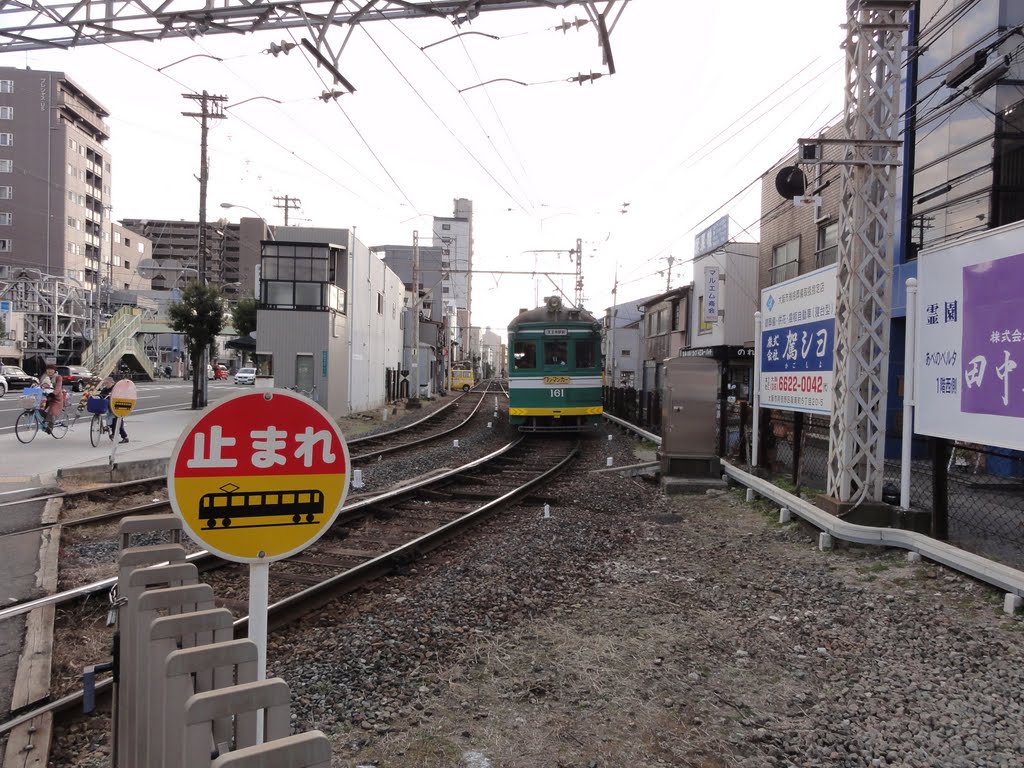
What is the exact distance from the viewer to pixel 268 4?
8219 millimetres

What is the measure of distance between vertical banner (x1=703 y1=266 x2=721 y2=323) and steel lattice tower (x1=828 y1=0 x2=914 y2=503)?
16.4 metres

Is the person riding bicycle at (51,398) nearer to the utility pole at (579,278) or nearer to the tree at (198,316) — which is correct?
the tree at (198,316)

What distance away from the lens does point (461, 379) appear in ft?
184

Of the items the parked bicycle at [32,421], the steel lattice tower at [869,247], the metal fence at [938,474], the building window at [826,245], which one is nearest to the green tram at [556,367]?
the metal fence at [938,474]

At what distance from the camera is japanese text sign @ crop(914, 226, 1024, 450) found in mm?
4844

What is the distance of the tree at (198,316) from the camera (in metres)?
21.9

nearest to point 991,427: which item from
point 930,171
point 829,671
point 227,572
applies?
point 829,671

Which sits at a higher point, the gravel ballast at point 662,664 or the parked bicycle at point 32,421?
the parked bicycle at point 32,421

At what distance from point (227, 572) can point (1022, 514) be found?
827cm

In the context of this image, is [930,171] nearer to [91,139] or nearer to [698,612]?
[698,612]

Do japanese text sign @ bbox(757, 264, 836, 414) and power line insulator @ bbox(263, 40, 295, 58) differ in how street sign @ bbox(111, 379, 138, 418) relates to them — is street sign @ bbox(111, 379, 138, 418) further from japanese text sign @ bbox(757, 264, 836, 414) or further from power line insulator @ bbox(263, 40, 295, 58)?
japanese text sign @ bbox(757, 264, 836, 414)

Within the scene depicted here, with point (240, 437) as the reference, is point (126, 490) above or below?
below

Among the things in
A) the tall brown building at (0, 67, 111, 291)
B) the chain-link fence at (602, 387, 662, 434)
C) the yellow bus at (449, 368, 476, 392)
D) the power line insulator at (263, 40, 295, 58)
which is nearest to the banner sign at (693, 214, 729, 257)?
the chain-link fence at (602, 387, 662, 434)

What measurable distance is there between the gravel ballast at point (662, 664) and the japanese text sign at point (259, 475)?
1.46 m
